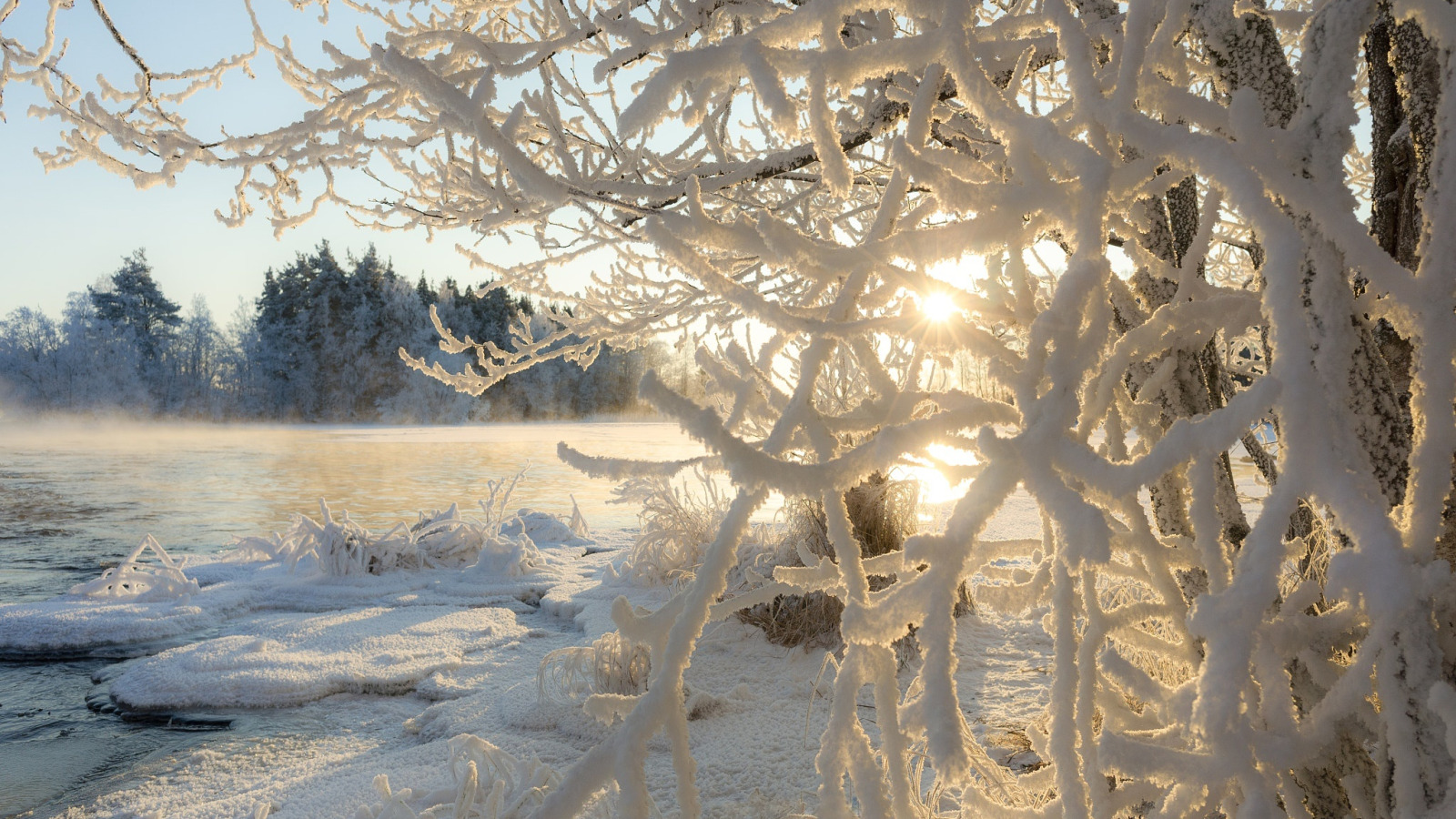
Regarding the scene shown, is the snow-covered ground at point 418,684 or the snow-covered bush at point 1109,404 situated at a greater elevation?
the snow-covered bush at point 1109,404

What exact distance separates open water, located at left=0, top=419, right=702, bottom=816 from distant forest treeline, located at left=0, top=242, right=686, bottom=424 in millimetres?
4488

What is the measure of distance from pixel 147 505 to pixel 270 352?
93.8ft

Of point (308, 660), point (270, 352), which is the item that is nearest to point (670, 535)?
point (308, 660)

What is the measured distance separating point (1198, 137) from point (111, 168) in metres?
2.15

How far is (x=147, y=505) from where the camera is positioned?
11086 mm

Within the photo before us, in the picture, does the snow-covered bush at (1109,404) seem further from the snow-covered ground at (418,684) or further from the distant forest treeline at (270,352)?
the distant forest treeline at (270,352)

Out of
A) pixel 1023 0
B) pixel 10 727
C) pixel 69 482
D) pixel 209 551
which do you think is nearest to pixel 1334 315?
pixel 1023 0

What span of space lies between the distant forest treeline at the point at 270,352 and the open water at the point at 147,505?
4.49 m

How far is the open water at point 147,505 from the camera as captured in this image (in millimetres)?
3088

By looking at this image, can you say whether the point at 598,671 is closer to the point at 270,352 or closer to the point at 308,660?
the point at 308,660

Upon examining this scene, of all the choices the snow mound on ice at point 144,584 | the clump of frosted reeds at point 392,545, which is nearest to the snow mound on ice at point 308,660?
the snow mound on ice at point 144,584

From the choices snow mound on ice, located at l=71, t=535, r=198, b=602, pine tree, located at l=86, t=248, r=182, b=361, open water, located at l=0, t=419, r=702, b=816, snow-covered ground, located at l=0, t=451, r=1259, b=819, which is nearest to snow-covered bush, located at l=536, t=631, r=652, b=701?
snow-covered ground, located at l=0, t=451, r=1259, b=819

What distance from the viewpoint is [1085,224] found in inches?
19.2

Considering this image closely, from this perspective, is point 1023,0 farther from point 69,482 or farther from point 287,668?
point 69,482
